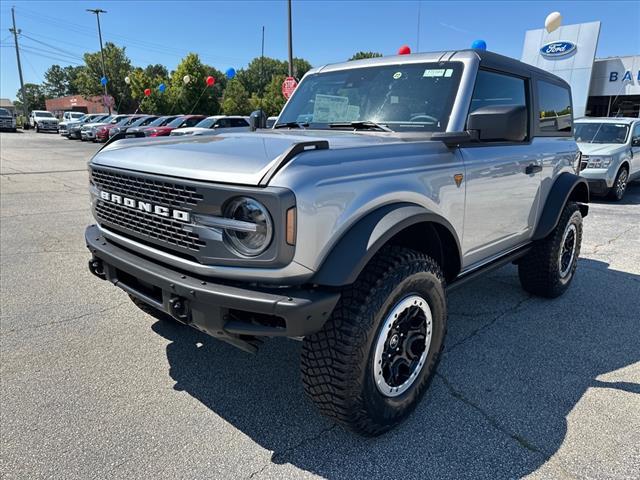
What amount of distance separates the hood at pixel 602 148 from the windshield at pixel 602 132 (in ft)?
1.07

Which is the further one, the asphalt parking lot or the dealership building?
the dealership building

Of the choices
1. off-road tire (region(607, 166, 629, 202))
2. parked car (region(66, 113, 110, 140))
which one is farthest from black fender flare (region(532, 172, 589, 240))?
parked car (region(66, 113, 110, 140))

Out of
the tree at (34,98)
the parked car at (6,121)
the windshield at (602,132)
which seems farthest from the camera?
the tree at (34,98)

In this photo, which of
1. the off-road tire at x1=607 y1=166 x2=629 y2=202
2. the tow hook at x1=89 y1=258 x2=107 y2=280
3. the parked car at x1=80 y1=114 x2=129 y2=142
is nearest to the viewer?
the tow hook at x1=89 y1=258 x2=107 y2=280

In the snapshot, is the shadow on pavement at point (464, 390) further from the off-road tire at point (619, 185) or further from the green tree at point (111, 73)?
the green tree at point (111, 73)

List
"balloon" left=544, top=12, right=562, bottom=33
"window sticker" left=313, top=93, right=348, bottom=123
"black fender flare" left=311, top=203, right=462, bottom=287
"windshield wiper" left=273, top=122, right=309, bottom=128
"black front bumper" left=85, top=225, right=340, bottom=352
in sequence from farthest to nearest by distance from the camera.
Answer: "balloon" left=544, top=12, right=562, bottom=33
"windshield wiper" left=273, top=122, right=309, bottom=128
"window sticker" left=313, top=93, right=348, bottom=123
"black fender flare" left=311, top=203, right=462, bottom=287
"black front bumper" left=85, top=225, right=340, bottom=352

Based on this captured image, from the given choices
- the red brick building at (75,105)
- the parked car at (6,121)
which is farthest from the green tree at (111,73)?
the parked car at (6,121)

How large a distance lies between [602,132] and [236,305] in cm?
1155

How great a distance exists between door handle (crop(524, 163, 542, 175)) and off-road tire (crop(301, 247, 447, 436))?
1637 mm

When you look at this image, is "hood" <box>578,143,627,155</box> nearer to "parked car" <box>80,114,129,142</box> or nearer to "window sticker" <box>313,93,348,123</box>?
"window sticker" <box>313,93,348,123</box>

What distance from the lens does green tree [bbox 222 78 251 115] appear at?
42.9m

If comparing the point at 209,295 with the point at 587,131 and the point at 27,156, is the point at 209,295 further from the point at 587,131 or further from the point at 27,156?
the point at 27,156

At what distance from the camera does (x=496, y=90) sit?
11.1 ft

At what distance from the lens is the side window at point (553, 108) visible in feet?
13.2
